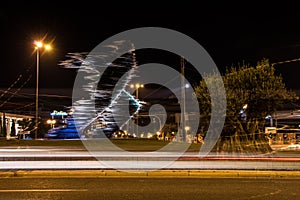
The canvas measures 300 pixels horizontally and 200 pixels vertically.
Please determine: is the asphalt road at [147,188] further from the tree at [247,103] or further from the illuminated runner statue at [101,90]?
the illuminated runner statue at [101,90]

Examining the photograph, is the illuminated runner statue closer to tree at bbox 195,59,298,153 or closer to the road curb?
tree at bbox 195,59,298,153

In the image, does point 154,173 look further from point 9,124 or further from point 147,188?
point 9,124

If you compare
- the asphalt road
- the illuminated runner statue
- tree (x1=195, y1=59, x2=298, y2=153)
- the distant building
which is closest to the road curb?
the asphalt road

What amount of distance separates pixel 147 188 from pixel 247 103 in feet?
43.1

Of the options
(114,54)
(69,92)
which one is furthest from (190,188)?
(69,92)

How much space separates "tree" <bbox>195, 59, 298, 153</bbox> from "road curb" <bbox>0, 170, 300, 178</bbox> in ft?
24.9

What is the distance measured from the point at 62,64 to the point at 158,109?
62.6 feet

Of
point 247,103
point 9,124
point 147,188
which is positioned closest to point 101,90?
point 247,103

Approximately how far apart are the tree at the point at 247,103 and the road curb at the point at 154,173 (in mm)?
7595

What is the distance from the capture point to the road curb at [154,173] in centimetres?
1509

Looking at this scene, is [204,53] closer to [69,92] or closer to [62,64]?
[62,64]

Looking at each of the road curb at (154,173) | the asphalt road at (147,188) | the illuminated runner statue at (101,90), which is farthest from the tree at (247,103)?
the asphalt road at (147,188)

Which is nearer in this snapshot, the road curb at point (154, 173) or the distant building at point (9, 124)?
the road curb at point (154, 173)

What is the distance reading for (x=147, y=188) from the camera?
11.8 meters
